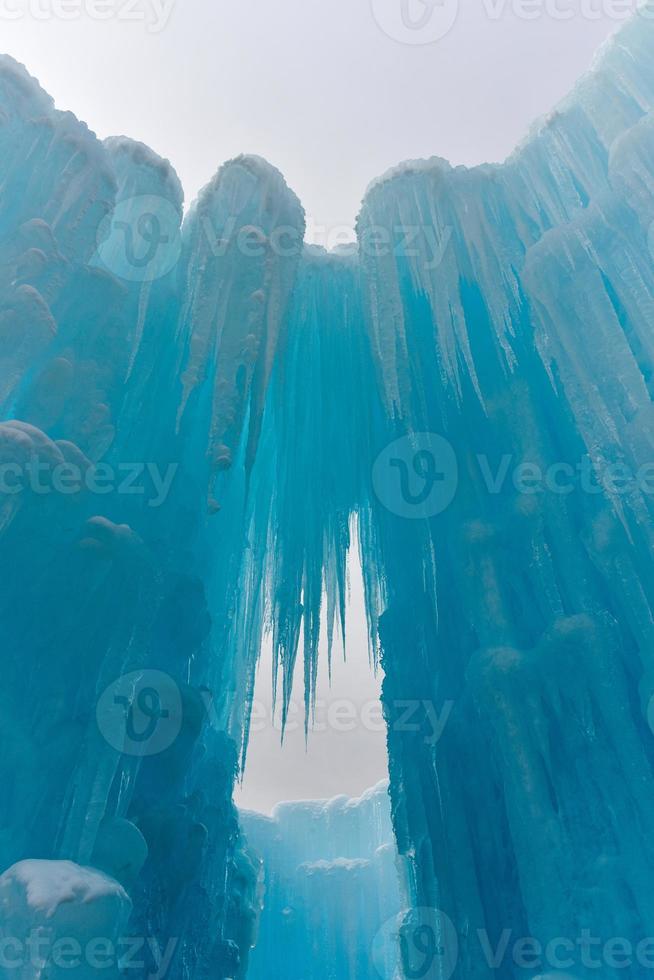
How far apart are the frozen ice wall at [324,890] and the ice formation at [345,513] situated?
1147 centimetres

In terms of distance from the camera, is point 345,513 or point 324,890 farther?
point 324,890

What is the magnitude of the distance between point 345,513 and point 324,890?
16.2 m

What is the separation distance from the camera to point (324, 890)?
21469mm

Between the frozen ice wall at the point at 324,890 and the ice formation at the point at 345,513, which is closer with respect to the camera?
the ice formation at the point at 345,513

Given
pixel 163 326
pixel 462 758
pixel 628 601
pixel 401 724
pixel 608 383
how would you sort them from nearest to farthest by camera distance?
pixel 628 601, pixel 608 383, pixel 462 758, pixel 401 724, pixel 163 326

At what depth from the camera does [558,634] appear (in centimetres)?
688

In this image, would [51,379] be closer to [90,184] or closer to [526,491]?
[90,184]

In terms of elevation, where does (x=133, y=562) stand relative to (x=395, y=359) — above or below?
below

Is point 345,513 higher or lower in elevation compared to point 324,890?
higher

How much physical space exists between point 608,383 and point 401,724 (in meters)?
4.62

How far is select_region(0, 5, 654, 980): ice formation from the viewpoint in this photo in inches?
259

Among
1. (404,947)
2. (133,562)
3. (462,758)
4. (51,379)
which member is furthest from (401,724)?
(51,379)

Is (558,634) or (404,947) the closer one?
(558,634)

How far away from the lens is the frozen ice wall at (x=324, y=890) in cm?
2092
